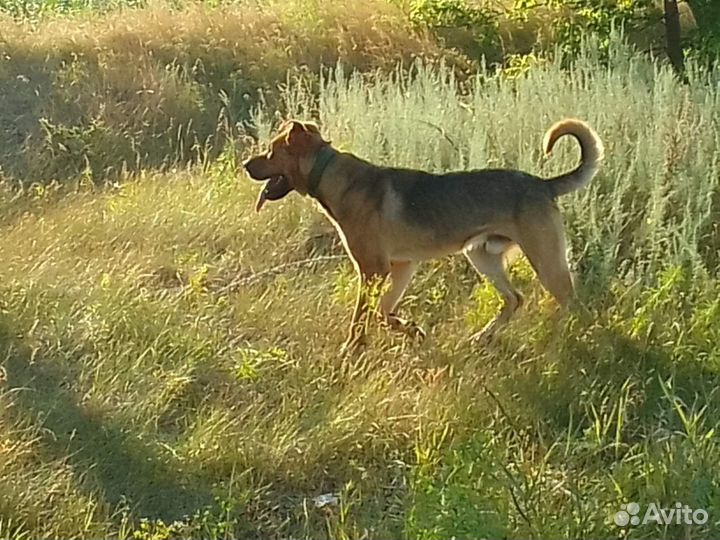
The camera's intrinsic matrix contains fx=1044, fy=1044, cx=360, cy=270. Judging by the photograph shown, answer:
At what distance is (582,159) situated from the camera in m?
5.60

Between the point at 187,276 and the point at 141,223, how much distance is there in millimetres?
965

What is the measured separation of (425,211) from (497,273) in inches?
22.2

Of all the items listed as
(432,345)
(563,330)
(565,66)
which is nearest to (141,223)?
(432,345)

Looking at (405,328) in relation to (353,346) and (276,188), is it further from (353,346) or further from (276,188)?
(276,188)

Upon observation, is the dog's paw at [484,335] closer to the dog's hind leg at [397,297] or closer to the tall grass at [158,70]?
the dog's hind leg at [397,297]

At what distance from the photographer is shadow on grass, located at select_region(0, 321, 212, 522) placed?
4.21 metres

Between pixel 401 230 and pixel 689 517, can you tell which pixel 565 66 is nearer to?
pixel 401 230

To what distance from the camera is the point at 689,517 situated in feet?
12.3

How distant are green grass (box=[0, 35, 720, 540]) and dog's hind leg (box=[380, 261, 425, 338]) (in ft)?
0.43

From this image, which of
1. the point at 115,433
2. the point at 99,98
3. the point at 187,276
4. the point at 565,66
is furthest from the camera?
the point at 99,98

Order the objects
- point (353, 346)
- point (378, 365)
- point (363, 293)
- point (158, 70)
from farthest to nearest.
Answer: point (158, 70)
point (363, 293)
point (353, 346)
point (378, 365)

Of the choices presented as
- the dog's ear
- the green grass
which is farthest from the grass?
the dog's ear

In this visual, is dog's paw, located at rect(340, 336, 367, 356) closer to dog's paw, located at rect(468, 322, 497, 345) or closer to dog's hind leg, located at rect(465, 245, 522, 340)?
dog's paw, located at rect(468, 322, 497, 345)

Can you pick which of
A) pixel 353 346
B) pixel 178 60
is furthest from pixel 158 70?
pixel 353 346
